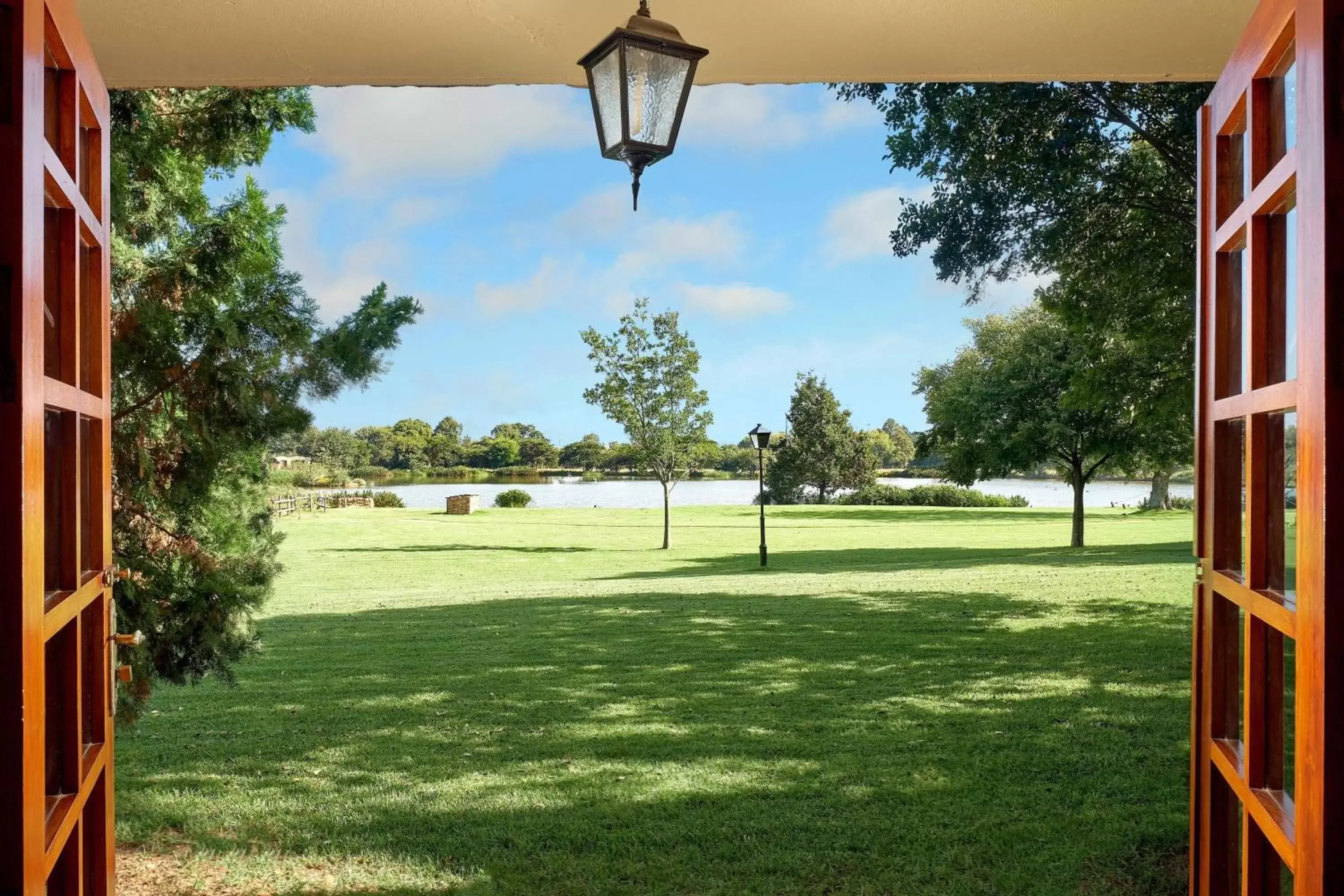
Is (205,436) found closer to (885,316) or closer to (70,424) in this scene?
(70,424)

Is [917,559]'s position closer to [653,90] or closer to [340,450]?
[653,90]

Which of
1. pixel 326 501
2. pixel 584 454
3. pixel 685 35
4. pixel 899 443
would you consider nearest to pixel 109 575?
pixel 685 35

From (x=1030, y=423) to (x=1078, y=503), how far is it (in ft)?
Answer: 5.98

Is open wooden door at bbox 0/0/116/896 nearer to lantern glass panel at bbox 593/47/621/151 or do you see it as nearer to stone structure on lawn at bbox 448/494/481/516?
lantern glass panel at bbox 593/47/621/151

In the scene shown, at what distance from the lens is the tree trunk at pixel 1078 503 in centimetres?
1792

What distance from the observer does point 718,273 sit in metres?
68.6

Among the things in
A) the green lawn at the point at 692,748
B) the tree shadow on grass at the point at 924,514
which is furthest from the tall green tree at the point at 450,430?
the green lawn at the point at 692,748

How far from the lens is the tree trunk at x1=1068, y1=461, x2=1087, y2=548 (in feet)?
58.8

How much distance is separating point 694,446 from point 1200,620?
61.4 feet

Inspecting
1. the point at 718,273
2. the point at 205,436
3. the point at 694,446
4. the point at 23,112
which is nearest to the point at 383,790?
the point at 205,436

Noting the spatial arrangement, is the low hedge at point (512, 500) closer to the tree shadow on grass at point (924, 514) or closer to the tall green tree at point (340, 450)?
the tall green tree at point (340, 450)

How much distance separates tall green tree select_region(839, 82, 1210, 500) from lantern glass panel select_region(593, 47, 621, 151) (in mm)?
4738

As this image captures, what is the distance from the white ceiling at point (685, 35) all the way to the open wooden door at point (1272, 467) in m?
0.50

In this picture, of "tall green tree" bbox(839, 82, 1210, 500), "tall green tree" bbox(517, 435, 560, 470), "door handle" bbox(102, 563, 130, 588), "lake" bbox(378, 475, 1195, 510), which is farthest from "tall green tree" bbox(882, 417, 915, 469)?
"door handle" bbox(102, 563, 130, 588)
